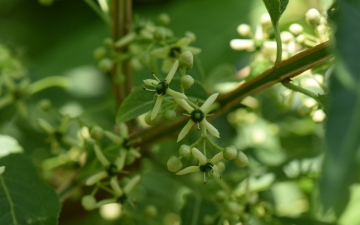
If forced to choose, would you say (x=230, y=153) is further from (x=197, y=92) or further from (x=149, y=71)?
(x=149, y=71)

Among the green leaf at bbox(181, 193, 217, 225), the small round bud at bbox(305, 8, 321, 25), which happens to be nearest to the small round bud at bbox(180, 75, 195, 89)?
the small round bud at bbox(305, 8, 321, 25)

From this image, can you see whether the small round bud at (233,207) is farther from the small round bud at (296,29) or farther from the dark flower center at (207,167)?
the small round bud at (296,29)

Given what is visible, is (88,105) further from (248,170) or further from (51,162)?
(248,170)

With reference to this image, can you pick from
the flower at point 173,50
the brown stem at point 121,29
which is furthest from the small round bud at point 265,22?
the brown stem at point 121,29

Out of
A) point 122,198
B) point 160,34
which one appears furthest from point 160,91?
point 122,198

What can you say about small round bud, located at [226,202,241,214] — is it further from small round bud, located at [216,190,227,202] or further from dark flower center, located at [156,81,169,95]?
dark flower center, located at [156,81,169,95]

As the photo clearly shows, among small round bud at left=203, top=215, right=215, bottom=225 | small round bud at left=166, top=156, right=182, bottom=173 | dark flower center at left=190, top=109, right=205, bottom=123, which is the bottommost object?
small round bud at left=203, top=215, right=215, bottom=225

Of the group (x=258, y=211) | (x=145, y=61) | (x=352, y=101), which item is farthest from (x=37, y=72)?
(x=352, y=101)
